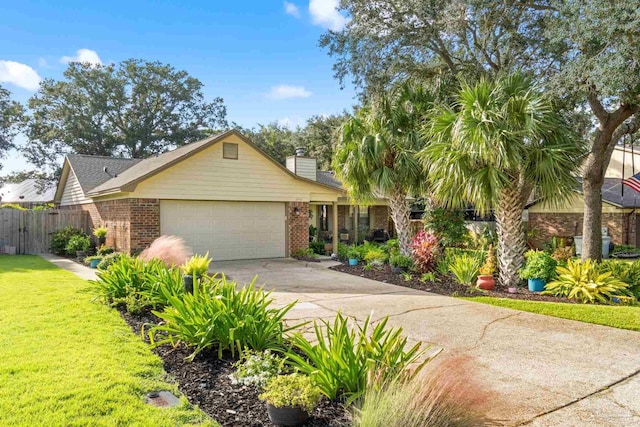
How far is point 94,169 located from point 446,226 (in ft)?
51.2

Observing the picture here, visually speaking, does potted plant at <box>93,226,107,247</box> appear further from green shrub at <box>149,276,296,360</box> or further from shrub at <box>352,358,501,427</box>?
shrub at <box>352,358,501,427</box>

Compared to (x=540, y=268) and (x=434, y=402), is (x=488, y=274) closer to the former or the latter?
(x=540, y=268)

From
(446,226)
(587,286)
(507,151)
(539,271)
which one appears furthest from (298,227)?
(587,286)

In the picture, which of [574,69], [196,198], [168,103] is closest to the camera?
[574,69]

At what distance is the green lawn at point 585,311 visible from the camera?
22.9 feet

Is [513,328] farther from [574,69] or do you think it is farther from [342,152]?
[342,152]

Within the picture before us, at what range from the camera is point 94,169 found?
1958 centimetres

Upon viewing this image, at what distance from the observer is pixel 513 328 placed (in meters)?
6.55

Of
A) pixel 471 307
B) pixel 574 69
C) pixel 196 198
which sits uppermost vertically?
pixel 574 69

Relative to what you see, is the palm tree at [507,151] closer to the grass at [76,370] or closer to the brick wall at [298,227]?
the grass at [76,370]

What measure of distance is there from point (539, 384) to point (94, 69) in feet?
124

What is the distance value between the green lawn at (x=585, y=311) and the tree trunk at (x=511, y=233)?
55.2 inches

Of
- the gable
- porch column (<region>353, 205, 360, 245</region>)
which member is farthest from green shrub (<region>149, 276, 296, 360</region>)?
porch column (<region>353, 205, 360, 245</region>)

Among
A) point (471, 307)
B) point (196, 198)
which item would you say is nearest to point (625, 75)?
point (471, 307)
